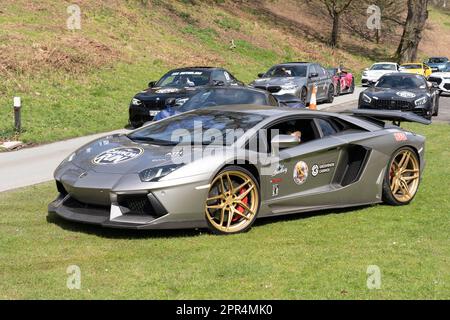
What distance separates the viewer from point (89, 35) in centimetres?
2653

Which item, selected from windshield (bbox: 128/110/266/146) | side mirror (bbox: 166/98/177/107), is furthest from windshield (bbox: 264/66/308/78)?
windshield (bbox: 128/110/266/146)

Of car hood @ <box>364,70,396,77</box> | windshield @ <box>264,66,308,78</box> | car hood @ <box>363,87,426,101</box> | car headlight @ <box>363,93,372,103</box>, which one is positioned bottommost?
car hood @ <box>364,70,396,77</box>

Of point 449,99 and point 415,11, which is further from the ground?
point 415,11

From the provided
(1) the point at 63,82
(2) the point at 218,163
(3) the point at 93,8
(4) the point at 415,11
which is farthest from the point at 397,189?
(4) the point at 415,11

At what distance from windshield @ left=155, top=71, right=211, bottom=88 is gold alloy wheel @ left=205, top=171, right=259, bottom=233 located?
1093 cm

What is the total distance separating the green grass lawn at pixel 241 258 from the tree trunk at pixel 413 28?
4324 cm

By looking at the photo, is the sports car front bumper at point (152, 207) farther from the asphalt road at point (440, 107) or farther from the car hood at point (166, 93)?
the asphalt road at point (440, 107)

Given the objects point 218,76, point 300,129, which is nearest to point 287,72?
point 218,76

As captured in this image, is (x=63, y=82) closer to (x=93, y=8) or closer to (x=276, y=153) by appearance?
(x=93, y=8)

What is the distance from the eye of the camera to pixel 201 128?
7.50m

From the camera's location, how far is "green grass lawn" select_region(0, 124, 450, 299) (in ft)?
16.3

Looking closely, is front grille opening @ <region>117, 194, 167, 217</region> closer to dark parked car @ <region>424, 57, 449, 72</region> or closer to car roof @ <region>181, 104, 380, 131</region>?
car roof @ <region>181, 104, 380, 131</region>

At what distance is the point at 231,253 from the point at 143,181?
1.11 metres

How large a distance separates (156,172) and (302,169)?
1.83m
